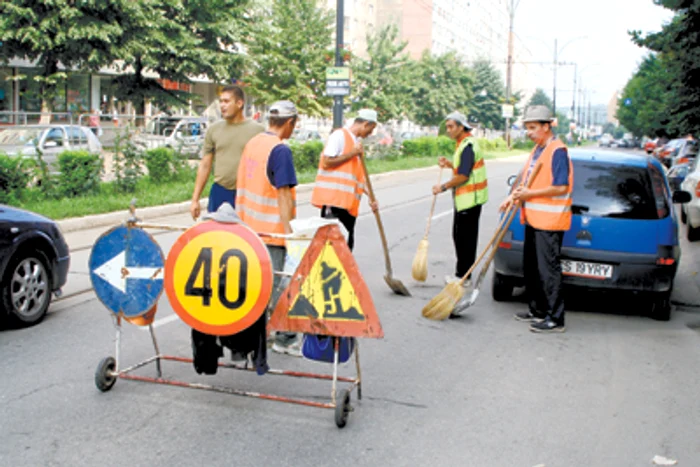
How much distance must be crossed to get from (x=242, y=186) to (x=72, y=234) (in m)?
7.79

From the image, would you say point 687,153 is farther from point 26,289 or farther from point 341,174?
point 26,289

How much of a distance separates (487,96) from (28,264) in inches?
2738

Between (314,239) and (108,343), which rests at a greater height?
(314,239)

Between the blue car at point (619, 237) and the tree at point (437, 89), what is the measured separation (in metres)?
47.6

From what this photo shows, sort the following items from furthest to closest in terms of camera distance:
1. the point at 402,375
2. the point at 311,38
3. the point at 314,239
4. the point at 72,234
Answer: the point at 311,38
the point at 72,234
the point at 402,375
the point at 314,239

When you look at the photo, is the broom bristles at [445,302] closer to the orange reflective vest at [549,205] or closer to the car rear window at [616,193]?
the orange reflective vest at [549,205]

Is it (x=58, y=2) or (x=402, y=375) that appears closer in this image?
(x=402, y=375)

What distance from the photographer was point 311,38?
42.6 meters

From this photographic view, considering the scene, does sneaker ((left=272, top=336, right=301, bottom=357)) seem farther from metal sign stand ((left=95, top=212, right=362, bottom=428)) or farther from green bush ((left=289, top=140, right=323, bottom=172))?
green bush ((left=289, top=140, right=323, bottom=172))

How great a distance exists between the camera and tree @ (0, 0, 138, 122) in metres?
29.3

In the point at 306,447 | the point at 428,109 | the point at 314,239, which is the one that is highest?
the point at 428,109

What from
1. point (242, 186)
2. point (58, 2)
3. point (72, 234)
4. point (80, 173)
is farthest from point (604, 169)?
point (58, 2)

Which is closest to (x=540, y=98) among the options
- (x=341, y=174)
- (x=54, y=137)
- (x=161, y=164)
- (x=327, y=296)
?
(x=54, y=137)

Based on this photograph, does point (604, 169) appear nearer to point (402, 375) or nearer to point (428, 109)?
point (402, 375)
